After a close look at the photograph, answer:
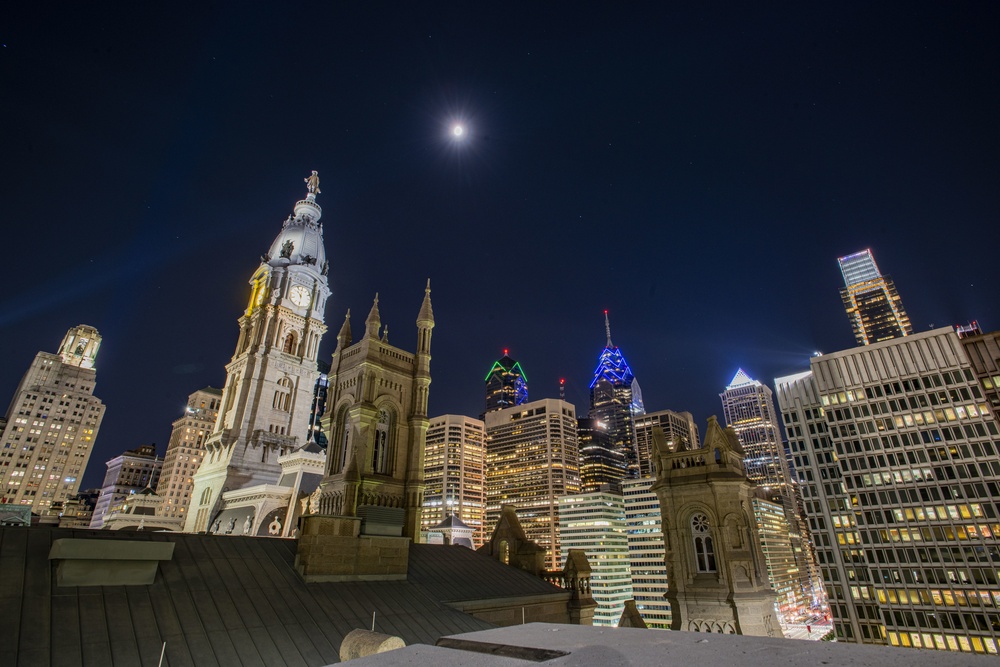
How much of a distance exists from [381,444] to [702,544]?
18825 mm

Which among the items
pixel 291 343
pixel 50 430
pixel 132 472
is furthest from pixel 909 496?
pixel 132 472

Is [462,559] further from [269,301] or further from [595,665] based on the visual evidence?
[269,301]

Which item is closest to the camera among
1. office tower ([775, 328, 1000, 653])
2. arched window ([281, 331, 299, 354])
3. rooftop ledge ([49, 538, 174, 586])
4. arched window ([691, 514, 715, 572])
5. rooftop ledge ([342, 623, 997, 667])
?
rooftop ledge ([342, 623, 997, 667])

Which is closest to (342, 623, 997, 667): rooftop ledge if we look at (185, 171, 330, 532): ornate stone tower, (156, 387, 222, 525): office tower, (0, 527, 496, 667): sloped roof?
(0, 527, 496, 667): sloped roof

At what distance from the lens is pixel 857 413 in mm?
75188

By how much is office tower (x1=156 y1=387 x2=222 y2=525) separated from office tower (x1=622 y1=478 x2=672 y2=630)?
150377mm

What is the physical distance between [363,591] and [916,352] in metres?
88.1

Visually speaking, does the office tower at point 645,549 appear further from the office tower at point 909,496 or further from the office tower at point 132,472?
the office tower at point 132,472

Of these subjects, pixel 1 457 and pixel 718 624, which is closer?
pixel 718 624

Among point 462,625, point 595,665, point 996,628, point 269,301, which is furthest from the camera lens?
point 269,301

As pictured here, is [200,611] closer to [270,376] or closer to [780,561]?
[270,376]

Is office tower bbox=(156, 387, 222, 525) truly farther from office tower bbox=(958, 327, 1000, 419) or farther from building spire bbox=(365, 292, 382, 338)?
office tower bbox=(958, 327, 1000, 419)

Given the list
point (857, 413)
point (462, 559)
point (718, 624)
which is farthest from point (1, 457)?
point (857, 413)

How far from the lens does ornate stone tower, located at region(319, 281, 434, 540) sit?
27297 mm
